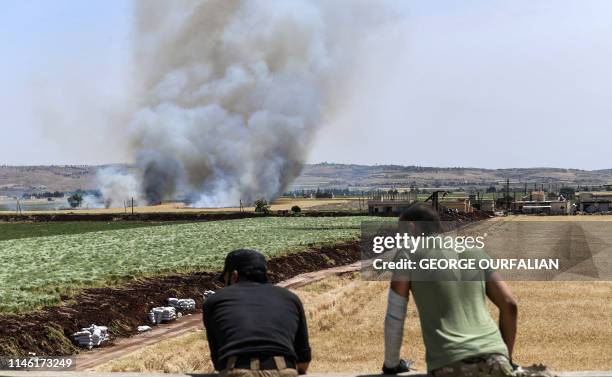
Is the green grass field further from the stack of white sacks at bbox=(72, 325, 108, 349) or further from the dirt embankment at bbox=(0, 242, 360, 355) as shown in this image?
the stack of white sacks at bbox=(72, 325, 108, 349)

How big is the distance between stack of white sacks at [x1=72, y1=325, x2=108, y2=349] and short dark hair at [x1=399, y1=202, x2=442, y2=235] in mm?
14327

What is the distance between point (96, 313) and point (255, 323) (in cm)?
1719

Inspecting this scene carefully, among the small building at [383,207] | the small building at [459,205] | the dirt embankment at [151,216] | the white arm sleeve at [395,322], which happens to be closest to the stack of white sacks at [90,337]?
the white arm sleeve at [395,322]

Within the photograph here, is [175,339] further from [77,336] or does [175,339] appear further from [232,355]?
[232,355]

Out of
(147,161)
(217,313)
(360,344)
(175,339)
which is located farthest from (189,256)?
(147,161)

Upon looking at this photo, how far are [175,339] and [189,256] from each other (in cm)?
2226

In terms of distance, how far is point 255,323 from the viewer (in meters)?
6.34

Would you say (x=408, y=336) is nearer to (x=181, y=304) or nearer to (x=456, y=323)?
(x=181, y=304)

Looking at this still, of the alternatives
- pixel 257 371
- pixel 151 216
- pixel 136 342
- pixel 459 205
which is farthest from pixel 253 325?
pixel 459 205

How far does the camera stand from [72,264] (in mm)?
36062

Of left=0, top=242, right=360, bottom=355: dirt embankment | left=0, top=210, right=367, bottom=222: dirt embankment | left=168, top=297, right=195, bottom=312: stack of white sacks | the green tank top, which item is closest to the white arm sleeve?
the green tank top

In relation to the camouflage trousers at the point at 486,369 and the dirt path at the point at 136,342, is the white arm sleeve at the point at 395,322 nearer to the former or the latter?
the camouflage trousers at the point at 486,369

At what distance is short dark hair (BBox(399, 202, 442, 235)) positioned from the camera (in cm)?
640

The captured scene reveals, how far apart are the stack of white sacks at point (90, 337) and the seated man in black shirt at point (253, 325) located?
1346 centimetres
